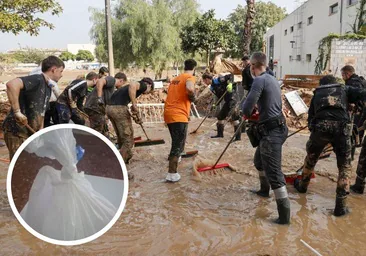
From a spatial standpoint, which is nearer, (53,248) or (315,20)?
(53,248)

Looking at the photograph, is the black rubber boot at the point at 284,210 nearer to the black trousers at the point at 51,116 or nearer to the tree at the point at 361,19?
the black trousers at the point at 51,116

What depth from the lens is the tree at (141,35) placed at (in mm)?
21953

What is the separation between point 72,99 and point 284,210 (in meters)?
4.28

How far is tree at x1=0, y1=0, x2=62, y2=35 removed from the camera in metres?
8.02

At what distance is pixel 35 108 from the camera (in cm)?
349

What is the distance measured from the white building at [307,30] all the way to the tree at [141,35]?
8.26 m

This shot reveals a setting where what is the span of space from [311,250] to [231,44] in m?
21.5

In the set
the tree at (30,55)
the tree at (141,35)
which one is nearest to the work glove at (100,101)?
the tree at (141,35)

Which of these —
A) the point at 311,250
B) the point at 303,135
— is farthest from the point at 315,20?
the point at 311,250

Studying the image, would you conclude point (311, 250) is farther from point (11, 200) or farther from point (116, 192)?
point (11, 200)

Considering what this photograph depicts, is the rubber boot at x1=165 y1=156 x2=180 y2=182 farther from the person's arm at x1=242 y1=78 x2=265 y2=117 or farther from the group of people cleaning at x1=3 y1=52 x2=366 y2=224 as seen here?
A: the person's arm at x1=242 y1=78 x2=265 y2=117

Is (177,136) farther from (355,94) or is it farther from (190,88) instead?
(355,94)

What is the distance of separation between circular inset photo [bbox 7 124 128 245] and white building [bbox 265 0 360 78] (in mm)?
15708

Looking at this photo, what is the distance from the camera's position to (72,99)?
598cm
